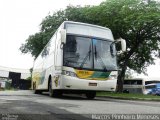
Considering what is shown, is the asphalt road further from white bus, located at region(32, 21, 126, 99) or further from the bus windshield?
the bus windshield

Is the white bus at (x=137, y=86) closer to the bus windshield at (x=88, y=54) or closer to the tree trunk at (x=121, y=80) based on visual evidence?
the tree trunk at (x=121, y=80)

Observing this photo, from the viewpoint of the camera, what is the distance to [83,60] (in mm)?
16891

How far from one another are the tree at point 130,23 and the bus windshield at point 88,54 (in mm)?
19134

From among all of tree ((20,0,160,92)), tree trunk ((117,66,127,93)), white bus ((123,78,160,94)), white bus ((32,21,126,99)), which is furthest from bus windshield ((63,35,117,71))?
white bus ((123,78,160,94))

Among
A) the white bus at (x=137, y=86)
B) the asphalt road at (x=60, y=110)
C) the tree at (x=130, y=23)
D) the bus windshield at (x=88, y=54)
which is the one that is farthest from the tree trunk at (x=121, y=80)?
the asphalt road at (x=60, y=110)

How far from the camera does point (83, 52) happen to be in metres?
17.1

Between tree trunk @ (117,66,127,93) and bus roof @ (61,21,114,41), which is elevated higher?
bus roof @ (61,21,114,41)

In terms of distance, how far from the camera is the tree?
36.9 meters

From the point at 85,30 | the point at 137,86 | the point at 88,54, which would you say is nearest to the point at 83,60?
the point at 88,54

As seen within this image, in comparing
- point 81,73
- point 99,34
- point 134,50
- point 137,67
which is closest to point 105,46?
point 99,34

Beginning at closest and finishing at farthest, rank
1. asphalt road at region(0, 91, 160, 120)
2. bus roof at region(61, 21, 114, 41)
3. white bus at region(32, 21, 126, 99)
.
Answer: asphalt road at region(0, 91, 160, 120), white bus at region(32, 21, 126, 99), bus roof at region(61, 21, 114, 41)

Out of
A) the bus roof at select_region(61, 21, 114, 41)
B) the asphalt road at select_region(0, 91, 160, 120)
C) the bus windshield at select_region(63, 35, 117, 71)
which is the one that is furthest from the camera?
the bus roof at select_region(61, 21, 114, 41)

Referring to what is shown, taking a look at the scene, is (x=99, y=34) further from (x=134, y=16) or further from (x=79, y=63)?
(x=134, y=16)

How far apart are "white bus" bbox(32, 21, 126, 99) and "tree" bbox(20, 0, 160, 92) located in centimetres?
1903
